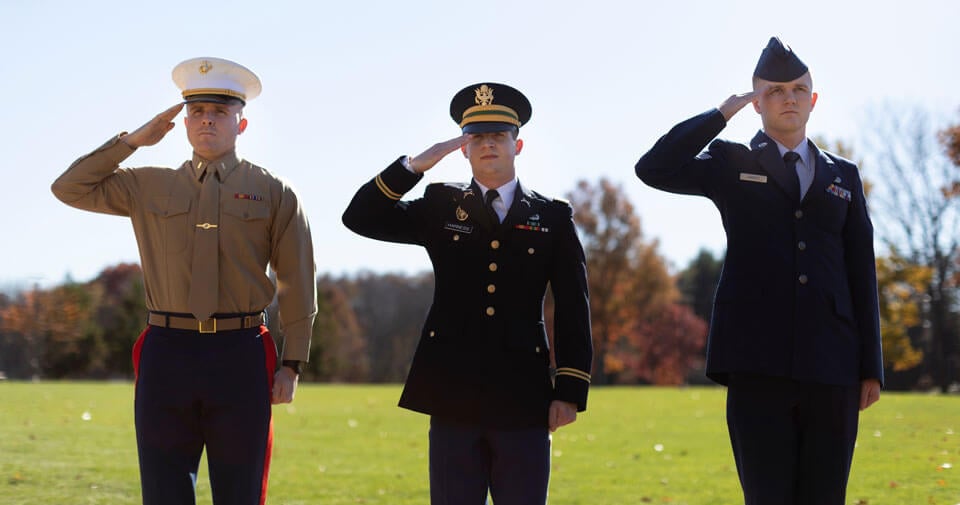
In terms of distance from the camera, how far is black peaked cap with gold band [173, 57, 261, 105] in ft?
14.8

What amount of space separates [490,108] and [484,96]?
0.06 metres

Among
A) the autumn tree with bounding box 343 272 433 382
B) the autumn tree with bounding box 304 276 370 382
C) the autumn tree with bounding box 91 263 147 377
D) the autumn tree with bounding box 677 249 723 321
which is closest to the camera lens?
the autumn tree with bounding box 304 276 370 382

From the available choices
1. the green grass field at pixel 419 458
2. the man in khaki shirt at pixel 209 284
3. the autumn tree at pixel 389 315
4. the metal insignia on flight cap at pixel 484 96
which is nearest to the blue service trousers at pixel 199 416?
the man in khaki shirt at pixel 209 284

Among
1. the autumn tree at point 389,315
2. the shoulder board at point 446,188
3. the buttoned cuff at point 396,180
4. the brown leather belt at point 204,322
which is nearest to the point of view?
the buttoned cuff at point 396,180

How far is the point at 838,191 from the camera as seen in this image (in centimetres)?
428

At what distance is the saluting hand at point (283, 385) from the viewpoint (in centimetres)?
437

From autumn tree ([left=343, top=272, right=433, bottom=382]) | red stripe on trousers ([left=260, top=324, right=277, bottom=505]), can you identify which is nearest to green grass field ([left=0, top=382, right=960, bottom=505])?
red stripe on trousers ([left=260, top=324, right=277, bottom=505])

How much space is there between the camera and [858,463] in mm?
10852

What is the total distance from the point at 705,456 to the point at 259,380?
9.27 metres

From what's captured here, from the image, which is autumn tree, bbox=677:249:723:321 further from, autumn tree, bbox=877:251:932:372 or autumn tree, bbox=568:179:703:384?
autumn tree, bbox=877:251:932:372

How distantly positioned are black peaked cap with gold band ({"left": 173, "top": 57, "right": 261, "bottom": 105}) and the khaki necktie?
1.18ft

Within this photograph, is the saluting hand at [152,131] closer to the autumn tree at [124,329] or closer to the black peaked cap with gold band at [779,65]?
the black peaked cap with gold band at [779,65]

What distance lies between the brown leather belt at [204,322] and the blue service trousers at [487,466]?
3.13ft

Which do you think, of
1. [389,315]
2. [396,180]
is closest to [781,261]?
[396,180]
